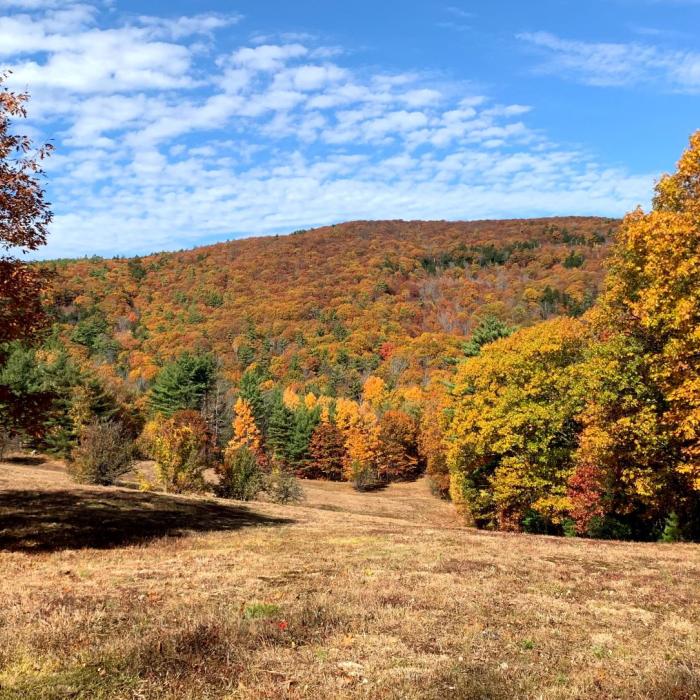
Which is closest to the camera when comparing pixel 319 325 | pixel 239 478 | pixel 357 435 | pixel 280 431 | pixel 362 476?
pixel 239 478

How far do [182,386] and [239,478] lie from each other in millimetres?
59058

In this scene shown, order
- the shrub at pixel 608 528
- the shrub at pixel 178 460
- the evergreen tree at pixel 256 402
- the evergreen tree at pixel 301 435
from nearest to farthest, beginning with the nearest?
the shrub at pixel 608 528, the shrub at pixel 178 460, the evergreen tree at pixel 301 435, the evergreen tree at pixel 256 402

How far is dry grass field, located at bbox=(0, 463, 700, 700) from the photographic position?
6.34 m

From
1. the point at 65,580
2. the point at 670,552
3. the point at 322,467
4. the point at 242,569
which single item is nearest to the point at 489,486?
the point at 670,552

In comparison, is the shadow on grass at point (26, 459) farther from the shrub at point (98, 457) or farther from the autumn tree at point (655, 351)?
the autumn tree at point (655, 351)

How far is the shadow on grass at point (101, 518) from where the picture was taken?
15.9m

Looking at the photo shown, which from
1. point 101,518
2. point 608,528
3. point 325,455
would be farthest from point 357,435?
point 101,518

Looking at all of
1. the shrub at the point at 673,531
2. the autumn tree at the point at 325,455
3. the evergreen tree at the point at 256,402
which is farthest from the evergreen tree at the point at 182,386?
the shrub at the point at 673,531

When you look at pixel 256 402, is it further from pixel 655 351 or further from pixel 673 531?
pixel 655 351

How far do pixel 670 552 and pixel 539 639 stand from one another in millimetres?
13399

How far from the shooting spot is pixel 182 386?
311 feet

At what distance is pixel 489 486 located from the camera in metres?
44.2

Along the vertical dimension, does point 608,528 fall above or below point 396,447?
above

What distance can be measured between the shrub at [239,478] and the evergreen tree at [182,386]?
5559 centimetres
